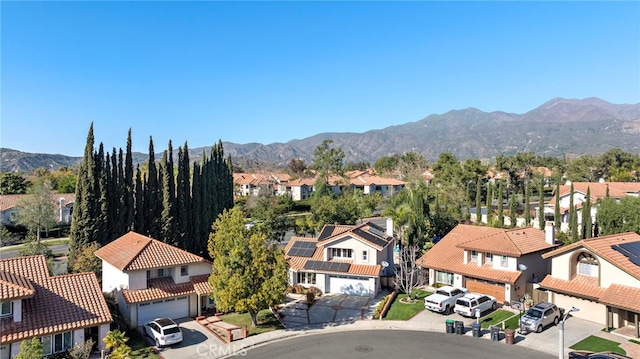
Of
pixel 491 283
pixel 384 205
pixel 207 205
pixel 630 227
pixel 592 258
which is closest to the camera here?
pixel 592 258

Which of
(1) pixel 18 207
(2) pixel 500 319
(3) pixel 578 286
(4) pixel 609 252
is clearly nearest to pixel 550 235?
(4) pixel 609 252

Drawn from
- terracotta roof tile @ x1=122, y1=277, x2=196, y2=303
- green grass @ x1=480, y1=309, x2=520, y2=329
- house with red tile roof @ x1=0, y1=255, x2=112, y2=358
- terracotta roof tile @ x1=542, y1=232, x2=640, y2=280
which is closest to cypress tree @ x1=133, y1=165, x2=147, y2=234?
terracotta roof tile @ x1=122, y1=277, x2=196, y2=303

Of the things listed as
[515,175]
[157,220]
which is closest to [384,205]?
[515,175]

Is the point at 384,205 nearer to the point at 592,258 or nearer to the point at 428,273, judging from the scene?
the point at 428,273

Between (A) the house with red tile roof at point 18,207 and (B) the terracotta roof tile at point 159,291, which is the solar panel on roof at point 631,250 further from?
(A) the house with red tile roof at point 18,207

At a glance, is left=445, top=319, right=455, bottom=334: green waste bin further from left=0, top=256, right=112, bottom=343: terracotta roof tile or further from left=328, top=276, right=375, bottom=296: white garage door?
left=0, top=256, right=112, bottom=343: terracotta roof tile

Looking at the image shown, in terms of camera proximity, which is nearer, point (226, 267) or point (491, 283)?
point (226, 267)
